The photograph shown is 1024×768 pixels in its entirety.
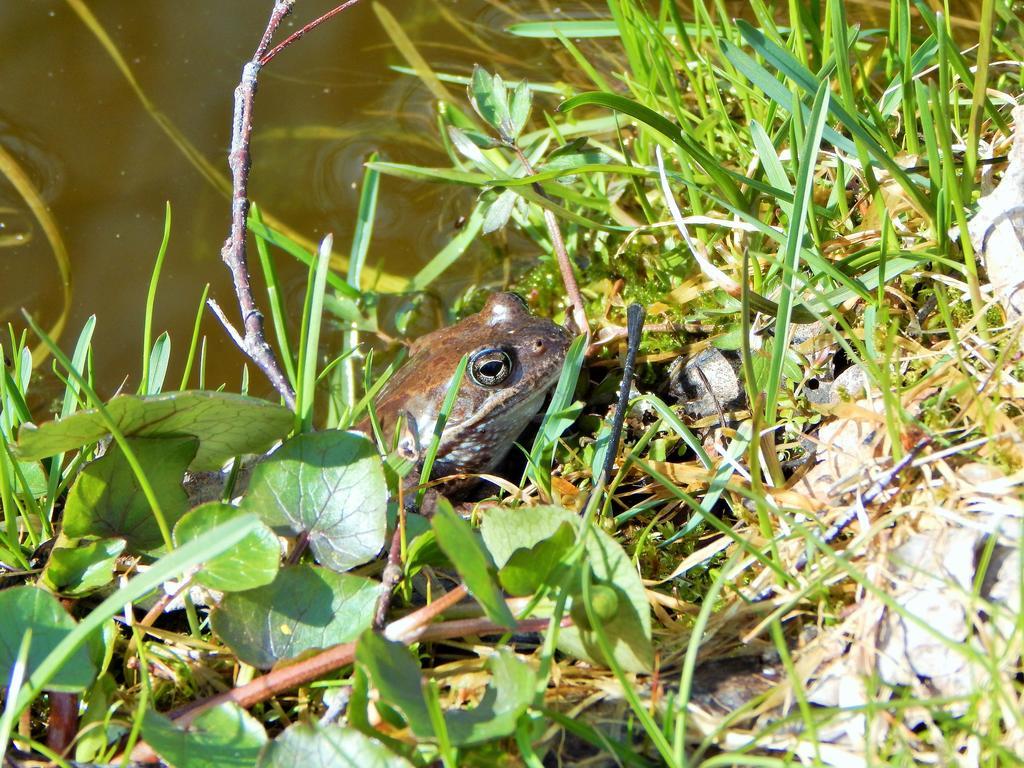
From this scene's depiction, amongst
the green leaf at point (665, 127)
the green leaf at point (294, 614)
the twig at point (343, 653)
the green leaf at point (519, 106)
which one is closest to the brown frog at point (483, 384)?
the green leaf at point (519, 106)

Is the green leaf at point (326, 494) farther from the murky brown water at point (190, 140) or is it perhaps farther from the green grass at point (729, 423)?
the murky brown water at point (190, 140)

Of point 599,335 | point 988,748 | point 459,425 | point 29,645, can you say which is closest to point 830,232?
point 599,335

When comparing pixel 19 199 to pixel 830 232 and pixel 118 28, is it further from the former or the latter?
pixel 830 232

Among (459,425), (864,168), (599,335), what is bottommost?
(459,425)

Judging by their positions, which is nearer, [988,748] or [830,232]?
[988,748]

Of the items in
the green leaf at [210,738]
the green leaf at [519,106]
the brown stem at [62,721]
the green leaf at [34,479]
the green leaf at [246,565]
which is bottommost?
the brown stem at [62,721]

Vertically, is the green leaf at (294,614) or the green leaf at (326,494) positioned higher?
the green leaf at (326,494)
